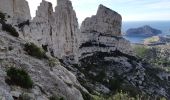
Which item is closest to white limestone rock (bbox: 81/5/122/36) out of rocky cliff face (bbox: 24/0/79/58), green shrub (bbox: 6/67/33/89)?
rocky cliff face (bbox: 24/0/79/58)

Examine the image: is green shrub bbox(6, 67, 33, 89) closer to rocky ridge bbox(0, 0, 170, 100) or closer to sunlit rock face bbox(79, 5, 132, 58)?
rocky ridge bbox(0, 0, 170, 100)

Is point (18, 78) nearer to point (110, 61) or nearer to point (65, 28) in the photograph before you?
point (65, 28)

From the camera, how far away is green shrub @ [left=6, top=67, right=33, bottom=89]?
2509cm

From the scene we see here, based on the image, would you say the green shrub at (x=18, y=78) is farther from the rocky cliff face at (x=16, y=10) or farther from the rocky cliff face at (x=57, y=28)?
the rocky cliff face at (x=57, y=28)

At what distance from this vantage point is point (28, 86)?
25.5m

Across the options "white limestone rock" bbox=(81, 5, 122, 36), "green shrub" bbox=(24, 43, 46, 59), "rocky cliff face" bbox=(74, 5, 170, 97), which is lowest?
"rocky cliff face" bbox=(74, 5, 170, 97)

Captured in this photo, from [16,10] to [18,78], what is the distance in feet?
200

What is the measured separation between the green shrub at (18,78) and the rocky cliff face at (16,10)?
52.1 metres

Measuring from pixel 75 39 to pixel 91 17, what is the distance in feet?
93.5

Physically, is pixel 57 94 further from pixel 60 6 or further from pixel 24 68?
pixel 60 6

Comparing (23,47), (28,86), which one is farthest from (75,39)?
(28,86)

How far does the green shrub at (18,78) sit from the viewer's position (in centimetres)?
2509

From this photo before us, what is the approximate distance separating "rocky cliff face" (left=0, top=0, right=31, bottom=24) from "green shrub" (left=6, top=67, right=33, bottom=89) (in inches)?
2050

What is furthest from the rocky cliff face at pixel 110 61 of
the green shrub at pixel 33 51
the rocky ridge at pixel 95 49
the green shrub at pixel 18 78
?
the green shrub at pixel 18 78
